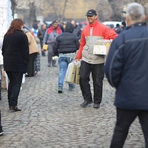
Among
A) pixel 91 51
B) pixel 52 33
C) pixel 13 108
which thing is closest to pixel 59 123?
pixel 13 108

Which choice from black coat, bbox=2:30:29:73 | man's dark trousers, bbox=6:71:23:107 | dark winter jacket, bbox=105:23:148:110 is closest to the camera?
dark winter jacket, bbox=105:23:148:110

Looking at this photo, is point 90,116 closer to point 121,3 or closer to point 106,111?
point 106,111

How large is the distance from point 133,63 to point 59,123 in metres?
3.18

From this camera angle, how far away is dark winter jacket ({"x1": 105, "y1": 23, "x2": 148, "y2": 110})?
4500 millimetres

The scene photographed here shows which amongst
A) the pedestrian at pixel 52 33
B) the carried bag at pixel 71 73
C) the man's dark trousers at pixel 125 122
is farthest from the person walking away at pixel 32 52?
the man's dark trousers at pixel 125 122

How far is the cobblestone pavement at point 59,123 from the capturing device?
20.3ft

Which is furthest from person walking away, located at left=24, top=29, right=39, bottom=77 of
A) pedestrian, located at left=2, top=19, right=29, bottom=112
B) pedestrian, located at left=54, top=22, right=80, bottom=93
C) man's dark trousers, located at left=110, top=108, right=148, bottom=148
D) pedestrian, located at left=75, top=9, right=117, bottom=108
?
man's dark trousers, located at left=110, top=108, right=148, bottom=148

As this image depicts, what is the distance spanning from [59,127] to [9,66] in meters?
1.71

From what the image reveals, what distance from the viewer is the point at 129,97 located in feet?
15.0

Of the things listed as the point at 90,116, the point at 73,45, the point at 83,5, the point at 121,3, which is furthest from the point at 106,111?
the point at 83,5

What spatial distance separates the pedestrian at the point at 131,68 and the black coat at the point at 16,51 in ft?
12.6

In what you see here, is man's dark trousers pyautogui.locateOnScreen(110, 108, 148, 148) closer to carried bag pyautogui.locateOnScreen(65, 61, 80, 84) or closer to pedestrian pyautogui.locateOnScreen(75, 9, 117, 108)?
pedestrian pyautogui.locateOnScreen(75, 9, 117, 108)

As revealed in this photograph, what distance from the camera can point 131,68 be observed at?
Result: 454cm

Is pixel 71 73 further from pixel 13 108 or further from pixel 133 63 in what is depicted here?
pixel 133 63
